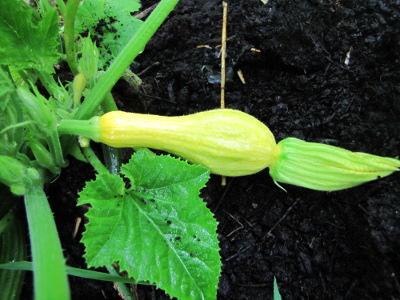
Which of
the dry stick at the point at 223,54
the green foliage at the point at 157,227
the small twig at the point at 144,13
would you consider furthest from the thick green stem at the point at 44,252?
the small twig at the point at 144,13

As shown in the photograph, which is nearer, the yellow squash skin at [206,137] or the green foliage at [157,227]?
the green foliage at [157,227]

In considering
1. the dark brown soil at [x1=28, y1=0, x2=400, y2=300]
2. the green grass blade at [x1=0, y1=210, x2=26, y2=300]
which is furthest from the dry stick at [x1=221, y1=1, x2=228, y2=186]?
the green grass blade at [x1=0, y1=210, x2=26, y2=300]

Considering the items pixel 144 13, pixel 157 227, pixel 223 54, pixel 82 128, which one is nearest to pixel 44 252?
pixel 157 227

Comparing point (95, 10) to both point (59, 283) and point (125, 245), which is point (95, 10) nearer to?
point (125, 245)

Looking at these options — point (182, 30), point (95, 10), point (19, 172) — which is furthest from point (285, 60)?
point (19, 172)

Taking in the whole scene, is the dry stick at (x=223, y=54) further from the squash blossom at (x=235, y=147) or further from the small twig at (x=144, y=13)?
the small twig at (x=144, y=13)
